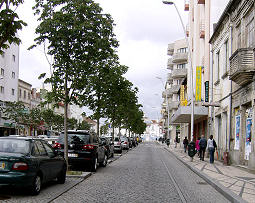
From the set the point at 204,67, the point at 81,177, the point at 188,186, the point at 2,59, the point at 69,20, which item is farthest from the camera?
the point at 2,59

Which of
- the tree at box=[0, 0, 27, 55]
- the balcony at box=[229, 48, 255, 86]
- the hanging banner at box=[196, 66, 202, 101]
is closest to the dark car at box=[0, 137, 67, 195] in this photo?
the tree at box=[0, 0, 27, 55]

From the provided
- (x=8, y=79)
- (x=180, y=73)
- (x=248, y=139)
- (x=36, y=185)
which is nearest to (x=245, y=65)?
(x=248, y=139)

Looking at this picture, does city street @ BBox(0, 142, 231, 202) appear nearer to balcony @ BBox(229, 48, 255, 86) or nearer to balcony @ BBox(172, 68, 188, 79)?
balcony @ BBox(229, 48, 255, 86)

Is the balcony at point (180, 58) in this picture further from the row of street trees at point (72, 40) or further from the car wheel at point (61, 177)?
the car wheel at point (61, 177)

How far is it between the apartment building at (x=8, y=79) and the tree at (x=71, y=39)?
3838 cm

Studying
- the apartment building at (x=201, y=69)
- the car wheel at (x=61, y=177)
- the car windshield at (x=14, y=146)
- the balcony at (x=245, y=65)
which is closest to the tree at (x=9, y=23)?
the car windshield at (x=14, y=146)

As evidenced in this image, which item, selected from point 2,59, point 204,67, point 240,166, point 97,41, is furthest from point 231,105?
point 2,59

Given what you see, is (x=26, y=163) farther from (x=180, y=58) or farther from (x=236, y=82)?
(x=180, y=58)

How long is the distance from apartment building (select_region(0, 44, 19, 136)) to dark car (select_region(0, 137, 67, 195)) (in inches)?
1676

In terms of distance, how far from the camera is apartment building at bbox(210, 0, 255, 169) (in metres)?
17.1

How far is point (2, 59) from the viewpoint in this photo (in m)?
52.9

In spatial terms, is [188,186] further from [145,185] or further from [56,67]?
[56,67]

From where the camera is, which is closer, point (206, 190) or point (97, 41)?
point (206, 190)

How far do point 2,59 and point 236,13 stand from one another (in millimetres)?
39716
